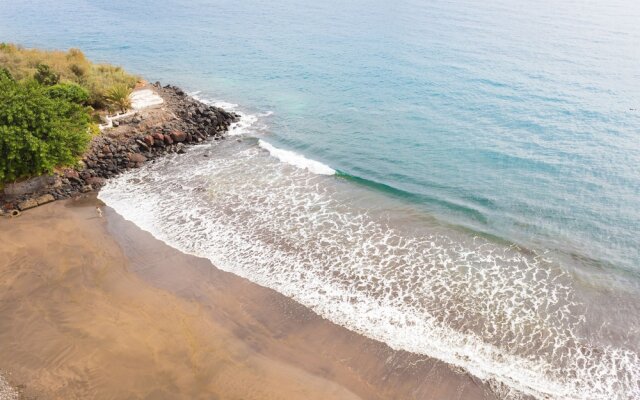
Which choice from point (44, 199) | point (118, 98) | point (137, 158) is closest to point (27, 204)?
point (44, 199)

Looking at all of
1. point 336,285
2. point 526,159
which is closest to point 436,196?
point 526,159

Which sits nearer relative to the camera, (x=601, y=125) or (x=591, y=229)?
(x=591, y=229)

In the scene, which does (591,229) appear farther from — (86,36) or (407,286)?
(86,36)

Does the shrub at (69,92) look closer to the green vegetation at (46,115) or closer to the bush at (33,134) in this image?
the green vegetation at (46,115)

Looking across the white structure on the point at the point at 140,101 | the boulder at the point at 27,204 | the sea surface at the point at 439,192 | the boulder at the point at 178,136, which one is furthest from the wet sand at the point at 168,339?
the white structure on the point at the point at 140,101

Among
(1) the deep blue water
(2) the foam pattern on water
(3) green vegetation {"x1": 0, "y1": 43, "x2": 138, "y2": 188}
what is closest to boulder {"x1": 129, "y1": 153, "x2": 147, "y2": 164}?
(2) the foam pattern on water

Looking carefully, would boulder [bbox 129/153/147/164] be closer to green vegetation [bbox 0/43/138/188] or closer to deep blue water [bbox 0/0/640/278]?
green vegetation [bbox 0/43/138/188]

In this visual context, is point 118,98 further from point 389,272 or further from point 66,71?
point 389,272
